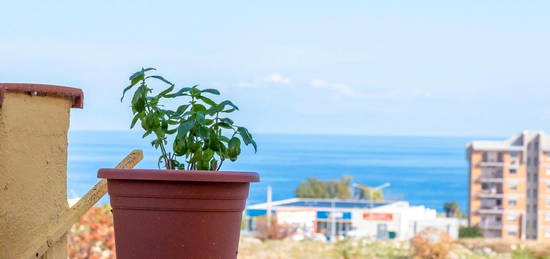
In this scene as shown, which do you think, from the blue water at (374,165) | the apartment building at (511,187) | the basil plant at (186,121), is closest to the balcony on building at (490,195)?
the apartment building at (511,187)

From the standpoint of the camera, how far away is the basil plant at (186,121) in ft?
6.14

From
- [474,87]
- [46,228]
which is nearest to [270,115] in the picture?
[474,87]

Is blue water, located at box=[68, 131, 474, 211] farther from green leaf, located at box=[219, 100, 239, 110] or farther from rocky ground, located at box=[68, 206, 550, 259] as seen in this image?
green leaf, located at box=[219, 100, 239, 110]

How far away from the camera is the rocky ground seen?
244 inches

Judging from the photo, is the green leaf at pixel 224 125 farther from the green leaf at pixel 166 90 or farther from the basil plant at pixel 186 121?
the green leaf at pixel 166 90

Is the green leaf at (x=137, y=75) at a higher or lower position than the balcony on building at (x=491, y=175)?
higher

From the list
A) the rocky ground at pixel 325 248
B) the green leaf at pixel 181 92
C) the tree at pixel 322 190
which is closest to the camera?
the green leaf at pixel 181 92

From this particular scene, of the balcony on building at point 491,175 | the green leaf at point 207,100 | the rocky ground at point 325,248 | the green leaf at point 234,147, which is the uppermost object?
the green leaf at point 207,100

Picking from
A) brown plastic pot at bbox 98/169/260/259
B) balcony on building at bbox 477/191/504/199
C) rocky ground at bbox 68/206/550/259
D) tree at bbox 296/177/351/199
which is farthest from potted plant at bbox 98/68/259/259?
balcony on building at bbox 477/191/504/199

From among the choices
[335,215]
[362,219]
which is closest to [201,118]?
[362,219]

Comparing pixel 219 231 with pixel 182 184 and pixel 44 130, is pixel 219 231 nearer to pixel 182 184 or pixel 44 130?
pixel 182 184

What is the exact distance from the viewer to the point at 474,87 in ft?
242

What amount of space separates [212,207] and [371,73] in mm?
73035

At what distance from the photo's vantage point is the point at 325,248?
11039 mm
